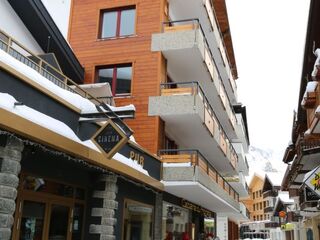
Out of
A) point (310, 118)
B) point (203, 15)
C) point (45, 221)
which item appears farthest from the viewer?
point (203, 15)

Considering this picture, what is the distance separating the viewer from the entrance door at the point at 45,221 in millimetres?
10531

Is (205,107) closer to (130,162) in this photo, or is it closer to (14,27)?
(130,162)

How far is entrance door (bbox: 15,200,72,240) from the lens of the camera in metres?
10.5

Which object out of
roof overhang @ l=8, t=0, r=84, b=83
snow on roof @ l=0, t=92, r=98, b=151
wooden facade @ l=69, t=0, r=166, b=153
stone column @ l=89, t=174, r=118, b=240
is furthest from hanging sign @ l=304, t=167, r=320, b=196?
roof overhang @ l=8, t=0, r=84, b=83

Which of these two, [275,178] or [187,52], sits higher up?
[275,178]

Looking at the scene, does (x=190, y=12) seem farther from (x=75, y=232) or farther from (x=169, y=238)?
(x=75, y=232)

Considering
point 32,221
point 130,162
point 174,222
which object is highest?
point 130,162

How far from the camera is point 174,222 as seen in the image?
2116cm

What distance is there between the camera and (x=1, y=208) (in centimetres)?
848

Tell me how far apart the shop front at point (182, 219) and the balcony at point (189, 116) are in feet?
9.85

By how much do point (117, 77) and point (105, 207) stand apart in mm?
7754

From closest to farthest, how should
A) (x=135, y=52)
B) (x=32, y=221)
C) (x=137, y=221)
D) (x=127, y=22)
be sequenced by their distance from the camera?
(x=32, y=221) < (x=137, y=221) < (x=135, y=52) < (x=127, y=22)

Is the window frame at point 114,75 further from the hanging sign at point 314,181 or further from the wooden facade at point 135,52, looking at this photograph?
the hanging sign at point 314,181

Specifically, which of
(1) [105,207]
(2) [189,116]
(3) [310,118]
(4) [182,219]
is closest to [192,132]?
(2) [189,116]
